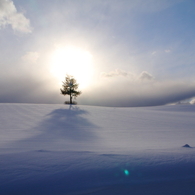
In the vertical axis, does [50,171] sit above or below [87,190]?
above

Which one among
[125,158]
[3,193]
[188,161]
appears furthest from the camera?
[125,158]

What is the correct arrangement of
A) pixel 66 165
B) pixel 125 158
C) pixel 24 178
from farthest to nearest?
pixel 125 158, pixel 66 165, pixel 24 178

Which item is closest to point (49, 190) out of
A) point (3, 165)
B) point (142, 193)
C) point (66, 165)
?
point (66, 165)

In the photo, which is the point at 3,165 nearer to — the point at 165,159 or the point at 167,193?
the point at 167,193

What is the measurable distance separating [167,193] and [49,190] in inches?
53.3

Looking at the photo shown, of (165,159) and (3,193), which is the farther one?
(165,159)

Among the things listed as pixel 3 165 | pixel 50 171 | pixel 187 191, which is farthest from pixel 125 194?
pixel 3 165

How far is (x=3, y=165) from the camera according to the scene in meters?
1.89

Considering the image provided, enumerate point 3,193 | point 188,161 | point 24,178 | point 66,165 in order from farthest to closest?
1. point 188,161
2. point 66,165
3. point 24,178
4. point 3,193

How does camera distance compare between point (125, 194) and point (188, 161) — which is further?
point (188, 161)

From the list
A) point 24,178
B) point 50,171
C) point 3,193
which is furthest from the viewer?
point 50,171

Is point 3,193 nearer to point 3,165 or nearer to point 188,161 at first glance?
point 3,165

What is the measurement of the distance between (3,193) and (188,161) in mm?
2502

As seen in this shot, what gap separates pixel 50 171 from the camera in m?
1.79
